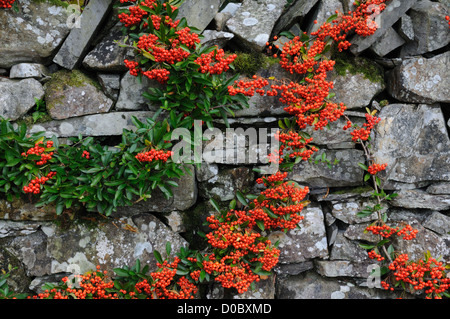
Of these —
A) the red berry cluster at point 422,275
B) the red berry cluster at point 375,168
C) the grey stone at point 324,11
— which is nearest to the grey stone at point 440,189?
the red berry cluster at point 375,168

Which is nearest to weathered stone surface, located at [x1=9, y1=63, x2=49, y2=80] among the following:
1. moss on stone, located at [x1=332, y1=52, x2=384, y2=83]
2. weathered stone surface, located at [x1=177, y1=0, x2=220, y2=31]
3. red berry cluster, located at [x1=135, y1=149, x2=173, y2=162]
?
red berry cluster, located at [x1=135, y1=149, x2=173, y2=162]

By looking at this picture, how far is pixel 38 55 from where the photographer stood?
4051 mm

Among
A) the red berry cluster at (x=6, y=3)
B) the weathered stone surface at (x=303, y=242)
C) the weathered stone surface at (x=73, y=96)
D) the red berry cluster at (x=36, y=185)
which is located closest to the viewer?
the red berry cluster at (x=36, y=185)

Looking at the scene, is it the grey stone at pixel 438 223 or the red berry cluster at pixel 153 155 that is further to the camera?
the grey stone at pixel 438 223

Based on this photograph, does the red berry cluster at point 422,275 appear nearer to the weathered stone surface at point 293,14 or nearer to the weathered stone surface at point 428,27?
the weathered stone surface at point 428,27

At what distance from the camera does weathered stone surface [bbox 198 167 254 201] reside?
168 inches

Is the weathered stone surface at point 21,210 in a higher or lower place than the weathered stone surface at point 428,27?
lower

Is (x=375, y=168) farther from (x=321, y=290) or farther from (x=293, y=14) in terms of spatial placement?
(x=293, y=14)

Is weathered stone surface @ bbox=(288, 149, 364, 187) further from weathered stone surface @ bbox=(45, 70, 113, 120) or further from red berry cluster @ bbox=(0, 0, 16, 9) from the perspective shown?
red berry cluster @ bbox=(0, 0, 16, 9)

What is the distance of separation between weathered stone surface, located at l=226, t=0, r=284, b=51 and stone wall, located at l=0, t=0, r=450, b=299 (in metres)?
0.01

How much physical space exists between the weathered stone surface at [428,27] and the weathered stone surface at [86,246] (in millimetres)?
3613

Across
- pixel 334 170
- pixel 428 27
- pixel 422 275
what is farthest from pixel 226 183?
pixel 428 27

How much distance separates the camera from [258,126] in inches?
169

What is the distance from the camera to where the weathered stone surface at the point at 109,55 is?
4031mm
